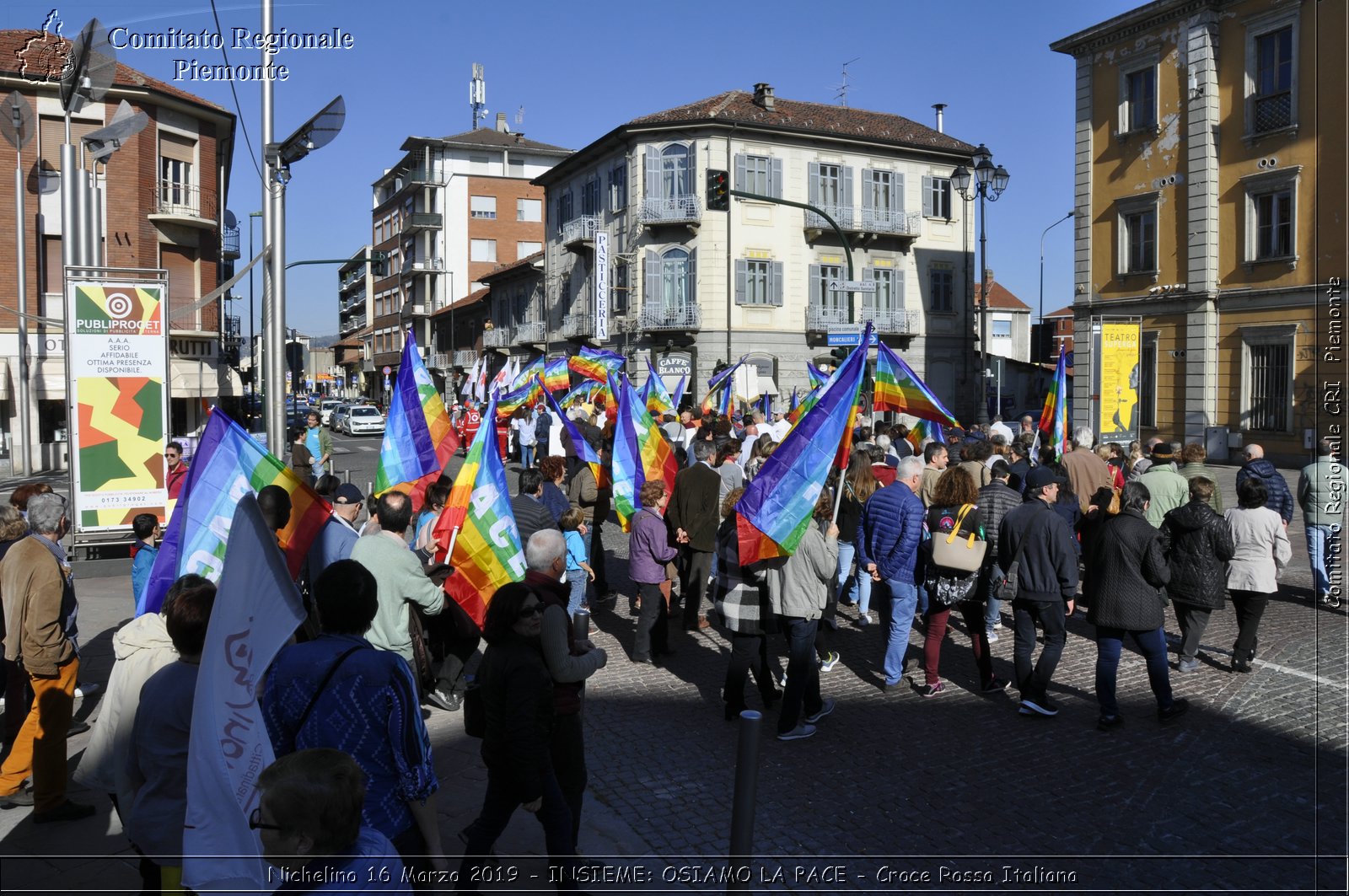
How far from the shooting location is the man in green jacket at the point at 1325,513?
362 inches

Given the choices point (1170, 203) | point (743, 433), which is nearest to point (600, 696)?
point (743, 433)

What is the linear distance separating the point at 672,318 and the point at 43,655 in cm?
3256

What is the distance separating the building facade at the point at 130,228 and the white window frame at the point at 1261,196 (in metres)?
26.1

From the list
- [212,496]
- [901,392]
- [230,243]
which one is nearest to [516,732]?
[212,496]

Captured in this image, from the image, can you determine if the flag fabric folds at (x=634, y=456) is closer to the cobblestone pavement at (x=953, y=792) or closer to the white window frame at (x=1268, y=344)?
the cobblestone pavement at (x=953, y=792)

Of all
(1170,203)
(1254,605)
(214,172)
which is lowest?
(1254,605)

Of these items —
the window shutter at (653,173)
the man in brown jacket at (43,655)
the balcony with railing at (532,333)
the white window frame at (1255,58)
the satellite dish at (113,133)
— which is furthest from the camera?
the balcony with railing at (532,333)

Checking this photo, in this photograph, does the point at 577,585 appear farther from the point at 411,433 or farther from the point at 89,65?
the point at 89,65

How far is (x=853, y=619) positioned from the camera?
9805 mm

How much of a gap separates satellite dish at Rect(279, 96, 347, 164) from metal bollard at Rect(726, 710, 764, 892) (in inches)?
436

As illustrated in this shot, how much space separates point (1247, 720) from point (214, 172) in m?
32.9

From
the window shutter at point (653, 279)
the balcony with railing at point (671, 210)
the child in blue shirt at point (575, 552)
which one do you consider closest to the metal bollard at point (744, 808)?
the child in blue shirt at point (575, 552)

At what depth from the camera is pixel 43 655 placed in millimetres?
5148

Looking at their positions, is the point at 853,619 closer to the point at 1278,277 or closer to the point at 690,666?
the point at 690,666
